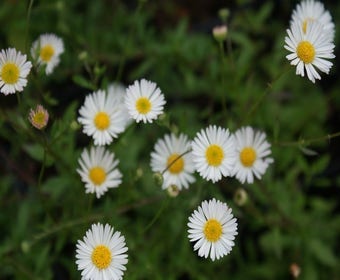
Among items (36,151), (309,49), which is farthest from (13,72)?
(309,49)

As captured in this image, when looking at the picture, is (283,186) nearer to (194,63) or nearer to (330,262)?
(330,262)

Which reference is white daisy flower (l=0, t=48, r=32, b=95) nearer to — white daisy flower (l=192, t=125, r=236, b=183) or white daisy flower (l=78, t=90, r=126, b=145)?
white daisy flower (l=78, t=90, r=126, b=145)

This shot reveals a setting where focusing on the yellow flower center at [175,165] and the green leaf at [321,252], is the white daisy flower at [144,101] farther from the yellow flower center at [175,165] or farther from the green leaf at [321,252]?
the green leaf at [321,252]

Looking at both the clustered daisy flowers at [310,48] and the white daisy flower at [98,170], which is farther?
the white daisy flower at [98,170]

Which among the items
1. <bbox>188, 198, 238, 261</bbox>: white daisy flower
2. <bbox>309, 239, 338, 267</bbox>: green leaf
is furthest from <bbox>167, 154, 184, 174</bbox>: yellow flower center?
<bbox>309, 239, 338, 267</bbox>: green leaf

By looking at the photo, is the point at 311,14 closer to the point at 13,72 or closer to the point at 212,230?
the point at 212,230

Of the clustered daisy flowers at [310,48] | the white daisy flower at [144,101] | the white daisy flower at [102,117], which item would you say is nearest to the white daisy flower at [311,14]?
the clustered daisy flowers at [310,48]
